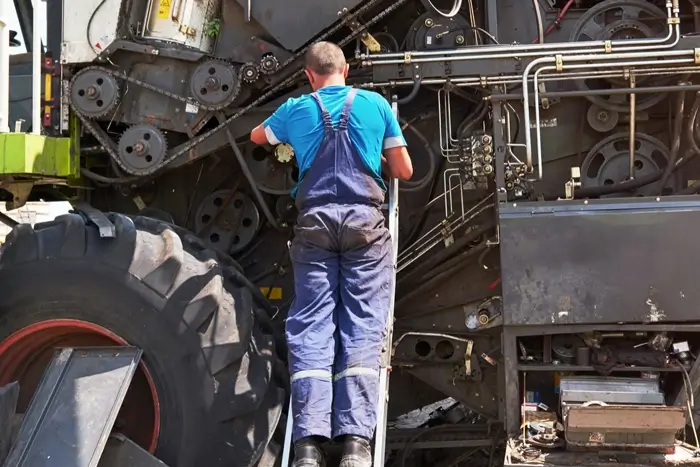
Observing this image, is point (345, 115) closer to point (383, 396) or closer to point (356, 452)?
point (383, 396)

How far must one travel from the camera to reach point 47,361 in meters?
3.60

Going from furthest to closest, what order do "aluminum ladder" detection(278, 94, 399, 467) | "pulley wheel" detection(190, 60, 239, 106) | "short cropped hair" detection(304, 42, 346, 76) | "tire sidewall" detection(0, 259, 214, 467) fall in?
"pulley wheel" detection(190, 60, 239, 106), "short cropped hair" detection(304, 42, 346, 76), "tire sidewall" detection(0, 259, 214, 467), "aluminum ladder" detection(278, 94, 399, 467)

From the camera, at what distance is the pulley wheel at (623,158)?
12.6 feet

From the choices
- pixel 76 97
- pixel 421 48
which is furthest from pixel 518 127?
pixel 76 97

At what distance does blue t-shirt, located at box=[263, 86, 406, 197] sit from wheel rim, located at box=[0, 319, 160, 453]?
136cm

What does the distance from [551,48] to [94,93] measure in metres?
2.63

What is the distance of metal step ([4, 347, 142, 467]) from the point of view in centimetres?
296

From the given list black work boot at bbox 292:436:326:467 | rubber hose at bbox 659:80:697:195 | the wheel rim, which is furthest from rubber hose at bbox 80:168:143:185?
rubber hose at bbox 659:80:697:195

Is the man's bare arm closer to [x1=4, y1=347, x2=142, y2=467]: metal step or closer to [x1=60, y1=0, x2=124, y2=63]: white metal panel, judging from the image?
[x1=4, y1=347, x2=142, y2=467]: metal step

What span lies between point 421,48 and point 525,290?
62.8 inches

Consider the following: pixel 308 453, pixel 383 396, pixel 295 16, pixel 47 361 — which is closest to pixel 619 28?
pixel 295 16

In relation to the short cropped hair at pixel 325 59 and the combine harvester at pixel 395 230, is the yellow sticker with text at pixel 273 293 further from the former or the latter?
the short cropped hair at pixel 325 59

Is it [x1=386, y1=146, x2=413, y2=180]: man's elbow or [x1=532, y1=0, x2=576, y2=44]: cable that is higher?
[x1=532, y1=0, x2=576, y2=44]: cable

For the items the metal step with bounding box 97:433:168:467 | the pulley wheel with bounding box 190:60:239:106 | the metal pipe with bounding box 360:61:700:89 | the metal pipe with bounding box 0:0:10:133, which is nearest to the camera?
the metal step with bounding box 97:433:168:467
